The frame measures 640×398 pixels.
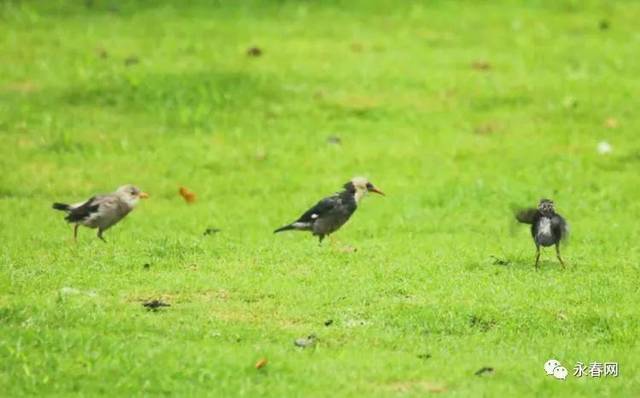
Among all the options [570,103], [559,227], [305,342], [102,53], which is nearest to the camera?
[305,342]

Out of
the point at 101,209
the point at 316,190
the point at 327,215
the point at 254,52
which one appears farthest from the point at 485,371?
the point at 254,52

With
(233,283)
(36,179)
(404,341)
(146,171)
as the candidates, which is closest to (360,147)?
(146,171)

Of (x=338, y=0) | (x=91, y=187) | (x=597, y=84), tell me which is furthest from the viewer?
(x=338, y=0)

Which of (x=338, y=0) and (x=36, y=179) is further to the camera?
(x=338, y=0)

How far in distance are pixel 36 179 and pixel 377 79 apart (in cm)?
815

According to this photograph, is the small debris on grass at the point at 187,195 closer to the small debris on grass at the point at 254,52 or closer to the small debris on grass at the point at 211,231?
the small debris on grass at the point at 211,231

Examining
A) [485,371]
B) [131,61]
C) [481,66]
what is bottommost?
[485,371]

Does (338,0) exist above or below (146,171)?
above

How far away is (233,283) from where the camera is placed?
1559 centimetres

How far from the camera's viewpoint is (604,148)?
24000 mm

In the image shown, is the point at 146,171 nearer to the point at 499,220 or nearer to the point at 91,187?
the point at 91,187

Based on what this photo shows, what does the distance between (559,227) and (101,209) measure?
20.9 feet

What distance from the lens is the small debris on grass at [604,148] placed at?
2388cm

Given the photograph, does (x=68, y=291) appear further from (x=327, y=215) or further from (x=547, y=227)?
(x=547, y=227)
